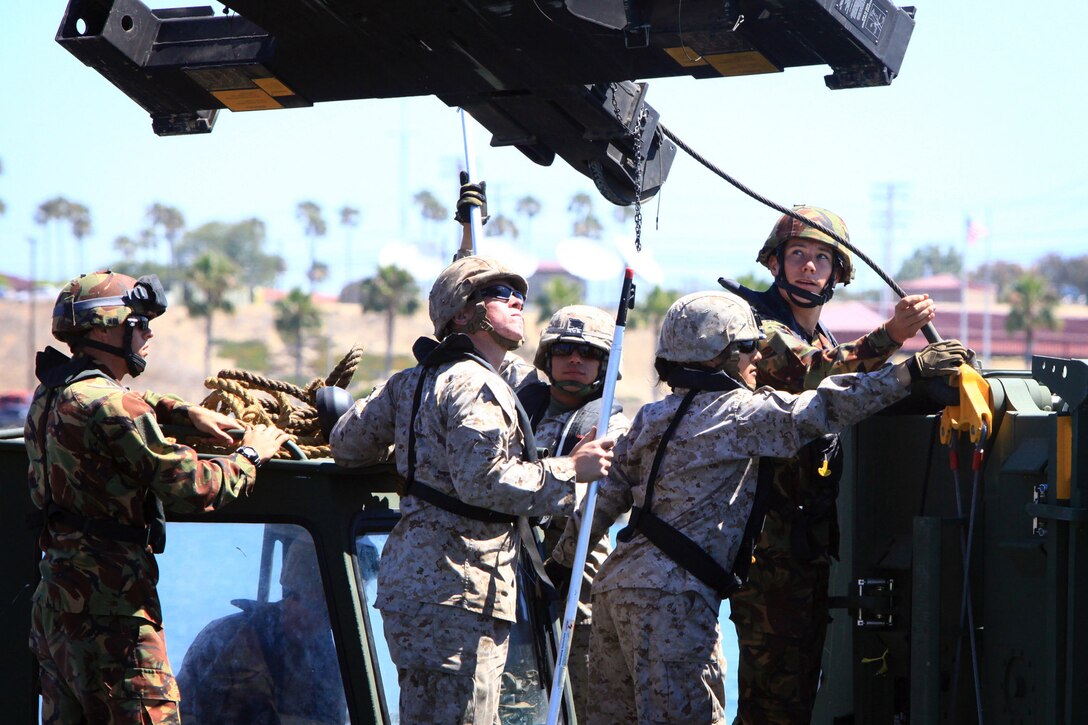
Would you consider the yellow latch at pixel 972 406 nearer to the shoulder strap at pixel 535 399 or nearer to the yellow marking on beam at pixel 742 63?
the yellow marking on beam at pixel 742 63

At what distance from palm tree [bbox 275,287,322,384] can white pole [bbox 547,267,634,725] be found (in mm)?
80056

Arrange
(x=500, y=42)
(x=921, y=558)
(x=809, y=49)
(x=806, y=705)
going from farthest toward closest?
(x=806, y=705)
(x=921, y=558)
(x=500, y=42)
(x=809, y=49)

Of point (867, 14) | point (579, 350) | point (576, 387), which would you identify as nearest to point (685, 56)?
point (867, 14)

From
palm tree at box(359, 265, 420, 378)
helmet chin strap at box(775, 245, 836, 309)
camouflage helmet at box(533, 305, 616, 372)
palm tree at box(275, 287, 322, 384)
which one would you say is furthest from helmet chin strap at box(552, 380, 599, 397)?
palm tree at box(275, 287, 322, 384)

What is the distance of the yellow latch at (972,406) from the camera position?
12.9 feet

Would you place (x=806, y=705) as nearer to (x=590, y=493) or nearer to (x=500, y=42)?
(x=590, y=493)

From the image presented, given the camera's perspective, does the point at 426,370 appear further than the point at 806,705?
No

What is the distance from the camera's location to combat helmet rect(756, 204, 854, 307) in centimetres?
492

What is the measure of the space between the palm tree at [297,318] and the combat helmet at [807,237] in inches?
3117

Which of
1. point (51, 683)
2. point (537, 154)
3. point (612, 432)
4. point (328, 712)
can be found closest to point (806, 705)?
point (612, 432)

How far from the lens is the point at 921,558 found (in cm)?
404

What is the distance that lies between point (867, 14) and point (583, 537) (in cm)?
162

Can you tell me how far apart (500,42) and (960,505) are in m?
1.84

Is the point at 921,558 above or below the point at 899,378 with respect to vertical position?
below
